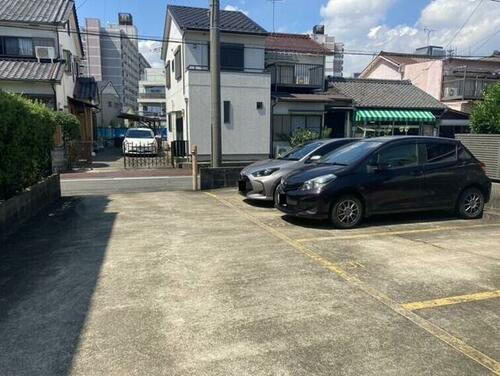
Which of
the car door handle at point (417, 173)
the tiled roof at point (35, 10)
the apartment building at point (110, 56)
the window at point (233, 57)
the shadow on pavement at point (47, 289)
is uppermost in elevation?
the apartment building at point (110, 56)

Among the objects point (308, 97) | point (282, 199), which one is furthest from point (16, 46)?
point (282, 199)

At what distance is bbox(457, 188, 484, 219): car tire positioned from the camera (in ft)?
24.3

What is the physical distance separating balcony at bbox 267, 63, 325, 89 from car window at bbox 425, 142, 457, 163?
50.7ft

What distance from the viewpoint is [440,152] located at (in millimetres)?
7238

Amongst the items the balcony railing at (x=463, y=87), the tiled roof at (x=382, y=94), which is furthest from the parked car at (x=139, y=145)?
the balcony railing at (x=463, y=87)

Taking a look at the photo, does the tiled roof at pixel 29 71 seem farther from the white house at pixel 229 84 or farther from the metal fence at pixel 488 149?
the metal fence at pixel 488 149

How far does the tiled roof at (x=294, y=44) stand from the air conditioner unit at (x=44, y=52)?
11.3 meters

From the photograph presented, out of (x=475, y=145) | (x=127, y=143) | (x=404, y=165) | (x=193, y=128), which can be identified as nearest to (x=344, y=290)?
(x=404, y=165)

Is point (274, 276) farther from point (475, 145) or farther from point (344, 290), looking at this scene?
point (475, 145)

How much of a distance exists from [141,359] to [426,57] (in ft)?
119

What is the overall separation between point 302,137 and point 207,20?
7.40 m

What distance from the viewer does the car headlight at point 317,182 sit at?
21.0ft

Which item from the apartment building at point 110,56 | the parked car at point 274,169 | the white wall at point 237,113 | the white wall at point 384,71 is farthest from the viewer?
the apartment building at point 110,56

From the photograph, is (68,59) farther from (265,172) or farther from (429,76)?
(429,76)
